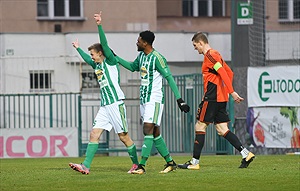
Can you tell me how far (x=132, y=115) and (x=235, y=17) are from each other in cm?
402

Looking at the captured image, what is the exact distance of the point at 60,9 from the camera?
3878cm

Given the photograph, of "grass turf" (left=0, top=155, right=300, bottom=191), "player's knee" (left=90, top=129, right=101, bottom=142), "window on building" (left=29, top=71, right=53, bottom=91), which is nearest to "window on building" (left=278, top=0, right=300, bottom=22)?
"window on building" (left=29, top=71, right=53, bottom=91)

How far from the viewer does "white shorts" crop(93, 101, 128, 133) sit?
651 inches

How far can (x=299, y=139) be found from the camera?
25.7m

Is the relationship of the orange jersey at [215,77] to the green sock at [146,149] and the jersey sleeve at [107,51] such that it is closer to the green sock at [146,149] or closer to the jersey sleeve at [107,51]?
the green sock at [146,149]

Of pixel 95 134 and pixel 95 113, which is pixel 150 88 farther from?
pixel 95 113

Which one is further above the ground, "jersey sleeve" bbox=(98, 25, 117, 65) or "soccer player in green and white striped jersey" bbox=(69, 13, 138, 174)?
"jersey sleeve" bbox=(98, 25, 117, 65)

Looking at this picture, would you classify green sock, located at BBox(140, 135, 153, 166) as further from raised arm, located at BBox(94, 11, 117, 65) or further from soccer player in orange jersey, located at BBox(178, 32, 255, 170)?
raised arm, located at BBox(94, 11, 117, 65)

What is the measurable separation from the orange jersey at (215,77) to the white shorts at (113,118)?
1.48 metres

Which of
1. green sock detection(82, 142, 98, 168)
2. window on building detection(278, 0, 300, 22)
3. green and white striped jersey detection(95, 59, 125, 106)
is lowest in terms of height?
green sock detection(82, 142, 98, 168)

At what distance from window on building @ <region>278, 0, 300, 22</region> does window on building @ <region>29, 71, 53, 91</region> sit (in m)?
8.56

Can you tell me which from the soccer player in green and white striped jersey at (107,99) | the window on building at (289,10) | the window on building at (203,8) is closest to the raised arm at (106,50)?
the soccer player in green and white striped jersey at (107,99)

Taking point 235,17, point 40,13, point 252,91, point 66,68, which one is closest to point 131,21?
point 40,13

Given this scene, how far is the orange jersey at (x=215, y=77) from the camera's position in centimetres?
1677
